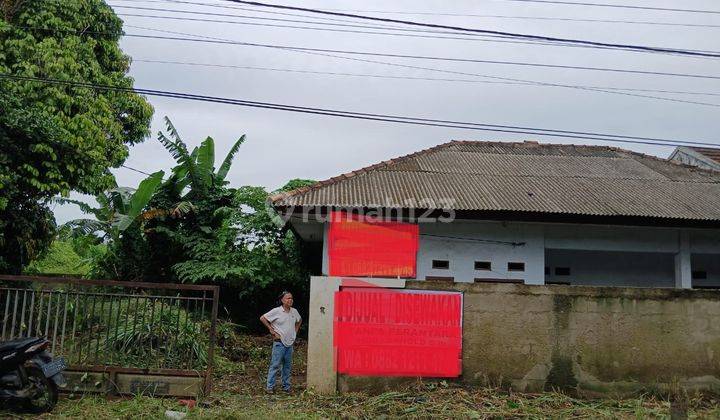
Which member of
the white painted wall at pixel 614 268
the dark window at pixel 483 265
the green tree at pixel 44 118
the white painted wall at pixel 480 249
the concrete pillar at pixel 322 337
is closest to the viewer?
the concrete pillar at pixel 322 337

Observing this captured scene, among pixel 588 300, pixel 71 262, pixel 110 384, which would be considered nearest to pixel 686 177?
pixel 588 300

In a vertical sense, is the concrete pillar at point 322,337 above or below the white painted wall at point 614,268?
below

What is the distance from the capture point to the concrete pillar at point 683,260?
11875 mm

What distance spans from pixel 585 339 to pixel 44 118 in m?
9.51

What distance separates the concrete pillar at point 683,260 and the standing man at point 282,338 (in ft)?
27.5

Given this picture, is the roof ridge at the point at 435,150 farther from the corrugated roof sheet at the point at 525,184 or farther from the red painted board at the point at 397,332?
the red painted board at the point at 397,332

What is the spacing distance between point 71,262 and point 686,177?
1935 cm

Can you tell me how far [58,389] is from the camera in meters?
6.70

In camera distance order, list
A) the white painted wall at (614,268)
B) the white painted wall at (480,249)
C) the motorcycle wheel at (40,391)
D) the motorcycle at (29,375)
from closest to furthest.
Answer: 1. the motorcycle at (29,375)
2. the motorcycle wheel at (40,391)
3. the white painted wall at (480,249)
4. the white painted wall at (614,268)

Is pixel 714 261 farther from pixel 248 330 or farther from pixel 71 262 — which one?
pixel 71 262

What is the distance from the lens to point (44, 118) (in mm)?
10445

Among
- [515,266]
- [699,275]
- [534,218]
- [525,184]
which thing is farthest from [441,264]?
[699,275]

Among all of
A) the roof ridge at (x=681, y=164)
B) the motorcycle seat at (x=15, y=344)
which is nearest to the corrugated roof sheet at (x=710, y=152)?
the roof ridge at (x=681, y=164)

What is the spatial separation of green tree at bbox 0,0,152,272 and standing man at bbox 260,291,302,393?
210 inches
